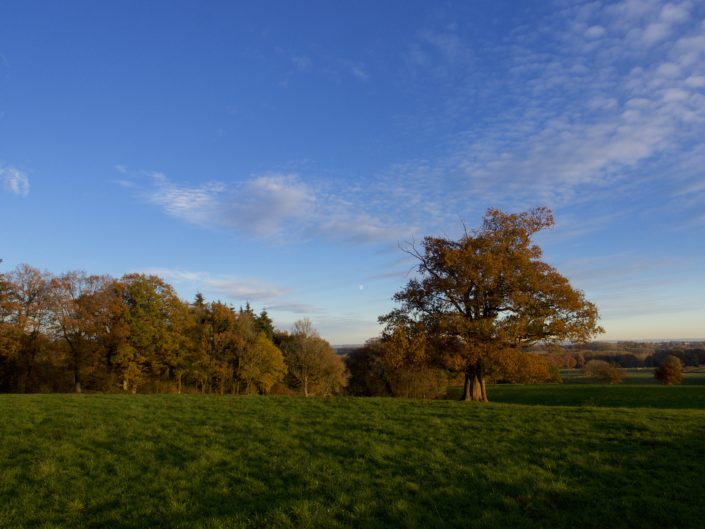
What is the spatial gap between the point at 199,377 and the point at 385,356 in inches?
1761

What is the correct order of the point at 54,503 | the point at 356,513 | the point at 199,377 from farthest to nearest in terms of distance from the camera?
the point at 199,377 < the point at 54,503 < the point at 356,513

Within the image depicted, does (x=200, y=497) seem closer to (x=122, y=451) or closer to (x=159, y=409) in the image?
(x=122, y=451)

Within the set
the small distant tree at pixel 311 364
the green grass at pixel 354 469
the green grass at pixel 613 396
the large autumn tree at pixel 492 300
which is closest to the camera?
the green grass at pixel 354 469

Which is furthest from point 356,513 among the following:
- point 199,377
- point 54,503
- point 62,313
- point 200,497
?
point 199,377

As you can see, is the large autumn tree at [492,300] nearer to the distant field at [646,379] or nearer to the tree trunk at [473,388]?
the tree trunk at [473,388]

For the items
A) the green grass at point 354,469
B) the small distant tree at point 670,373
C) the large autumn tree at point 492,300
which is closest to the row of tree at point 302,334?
the large autumn tree at point 492,300

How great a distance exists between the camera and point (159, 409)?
20125 mm

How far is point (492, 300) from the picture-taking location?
26.4 meters

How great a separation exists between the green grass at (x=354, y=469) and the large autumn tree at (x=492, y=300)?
745cm

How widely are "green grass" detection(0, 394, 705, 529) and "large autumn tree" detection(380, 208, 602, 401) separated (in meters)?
7.45

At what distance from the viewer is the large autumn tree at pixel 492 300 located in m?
25.3

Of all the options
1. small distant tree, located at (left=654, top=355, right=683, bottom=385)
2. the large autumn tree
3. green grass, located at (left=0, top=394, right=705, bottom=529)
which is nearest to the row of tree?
the large autumn tree

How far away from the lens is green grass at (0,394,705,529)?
8.58 m

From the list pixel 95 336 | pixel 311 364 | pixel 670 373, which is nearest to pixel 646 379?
pixel 670 373
